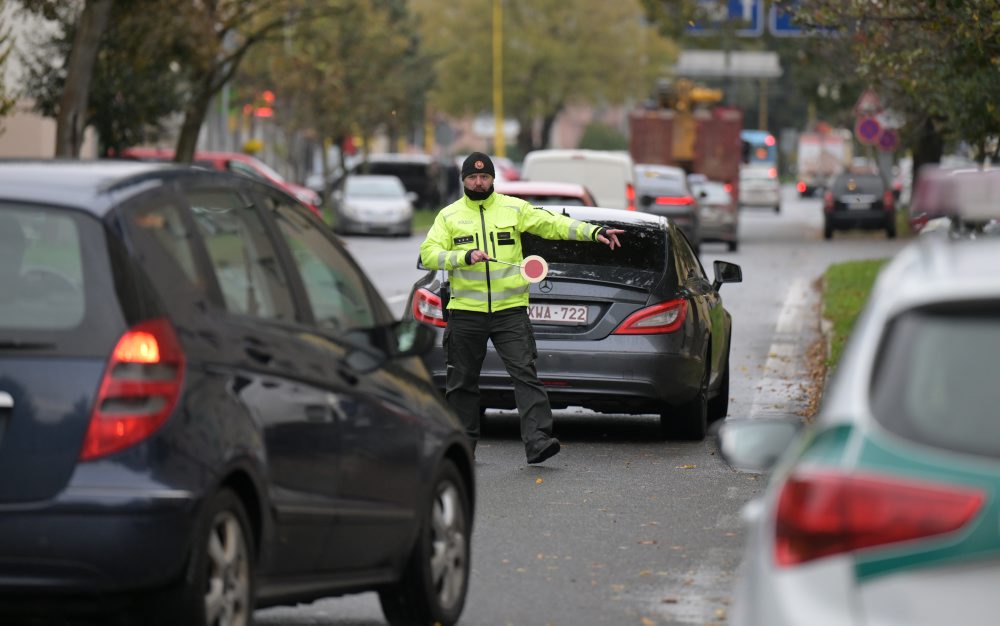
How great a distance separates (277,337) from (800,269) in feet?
97.9

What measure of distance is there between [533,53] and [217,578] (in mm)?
84419

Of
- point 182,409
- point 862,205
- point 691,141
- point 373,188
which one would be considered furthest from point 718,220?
point 182,409

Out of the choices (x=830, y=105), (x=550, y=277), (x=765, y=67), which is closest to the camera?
(x=550, y=277)

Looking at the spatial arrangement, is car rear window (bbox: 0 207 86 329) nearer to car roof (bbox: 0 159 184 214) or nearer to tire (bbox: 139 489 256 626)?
car roof (bbox: 0 159 184 214)

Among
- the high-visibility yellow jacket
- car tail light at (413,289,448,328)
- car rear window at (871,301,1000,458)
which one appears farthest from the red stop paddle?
car rear window at (871,301,1000,458)

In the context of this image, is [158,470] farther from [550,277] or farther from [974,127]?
[974,127]

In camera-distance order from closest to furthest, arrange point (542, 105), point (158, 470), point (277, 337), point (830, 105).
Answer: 1. point (158, 470)
2. point (277, 337)
3. point (830, 105)
4. point (542, 105)

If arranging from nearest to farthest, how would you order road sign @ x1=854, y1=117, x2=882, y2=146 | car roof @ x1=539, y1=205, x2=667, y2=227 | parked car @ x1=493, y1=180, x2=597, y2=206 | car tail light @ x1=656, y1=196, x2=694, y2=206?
car roof @ x1=539, y1=205, x2=667, y2=227 < parked car @ x1=493, y1=180, x2=597, y2=206 < car tail light @ x1=656, y1=196, x2=694, y2=206 < road sign @ x1=854, y1=117, x2=882, y2=146

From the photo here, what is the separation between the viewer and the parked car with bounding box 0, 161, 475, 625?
552cm

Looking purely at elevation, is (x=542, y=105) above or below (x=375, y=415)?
below

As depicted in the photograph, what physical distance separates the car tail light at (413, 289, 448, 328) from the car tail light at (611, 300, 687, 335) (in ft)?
3.30

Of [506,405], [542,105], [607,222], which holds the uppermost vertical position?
[607,222]

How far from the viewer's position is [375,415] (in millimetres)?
6660

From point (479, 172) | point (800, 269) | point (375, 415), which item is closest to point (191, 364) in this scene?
point (375, 415)
